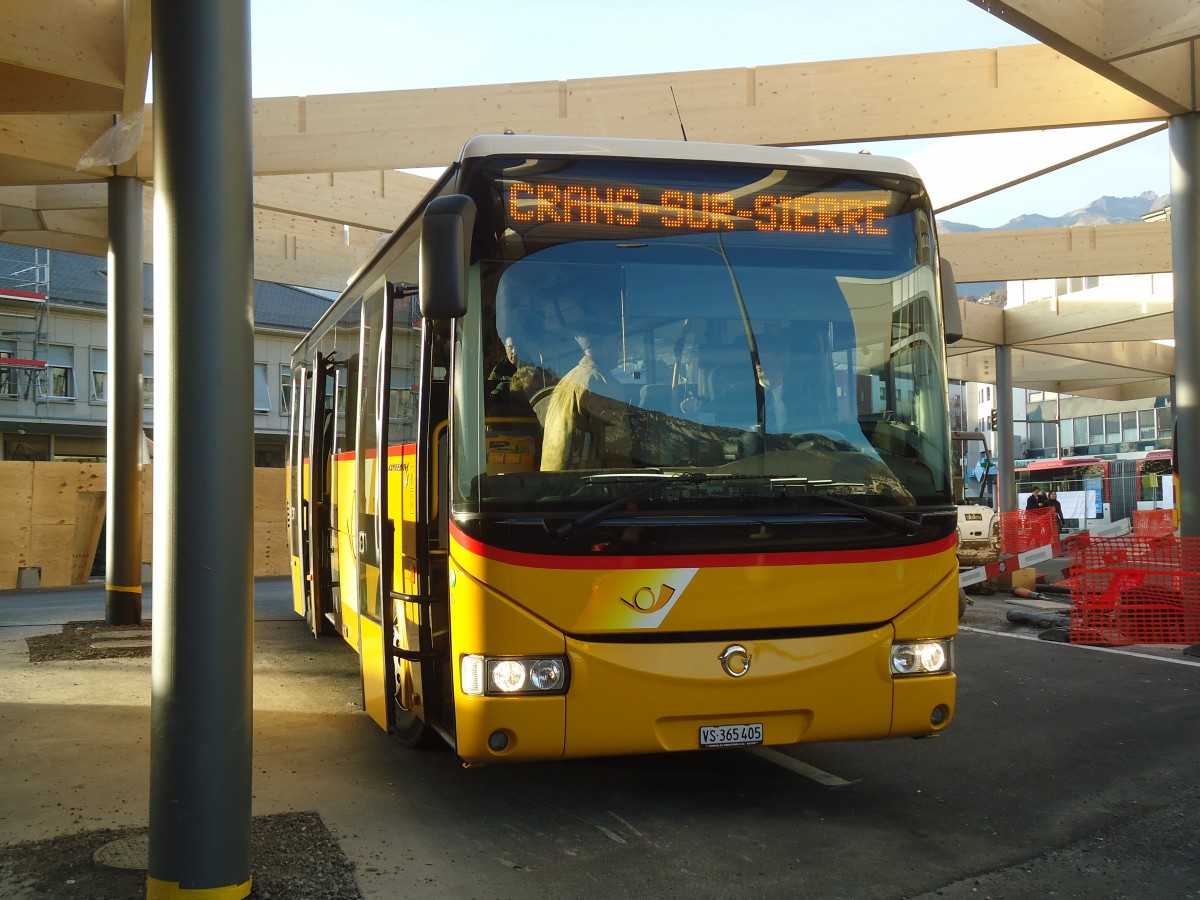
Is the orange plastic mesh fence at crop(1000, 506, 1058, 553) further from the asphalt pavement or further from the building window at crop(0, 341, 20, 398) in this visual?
the building window at crop(0, 341, 20, 398)

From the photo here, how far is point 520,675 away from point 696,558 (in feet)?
3.09

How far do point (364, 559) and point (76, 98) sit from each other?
5.49m

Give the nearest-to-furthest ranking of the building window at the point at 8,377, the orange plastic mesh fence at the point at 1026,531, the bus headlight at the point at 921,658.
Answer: the bus headlight at the point at 921,658, the orange plastic mesh fence at the point at 1026,531, the building window at the point at 8,377

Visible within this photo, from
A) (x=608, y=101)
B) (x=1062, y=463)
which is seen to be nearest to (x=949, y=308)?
(x=608, y=101)

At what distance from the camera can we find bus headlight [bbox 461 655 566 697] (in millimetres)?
4902

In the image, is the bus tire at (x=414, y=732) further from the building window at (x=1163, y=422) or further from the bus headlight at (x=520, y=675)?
the building window at (x=1163, y=422)

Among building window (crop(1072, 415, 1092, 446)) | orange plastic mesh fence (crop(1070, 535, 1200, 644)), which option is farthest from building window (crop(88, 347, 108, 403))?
building window (crop(1072, 415, 1092, 446))

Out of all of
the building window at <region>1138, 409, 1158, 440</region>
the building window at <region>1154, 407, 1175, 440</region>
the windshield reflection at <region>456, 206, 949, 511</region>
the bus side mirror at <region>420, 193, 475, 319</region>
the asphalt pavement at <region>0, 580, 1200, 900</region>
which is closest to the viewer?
the asphalt pavement at <region>0, 580, 1200, 900</region>

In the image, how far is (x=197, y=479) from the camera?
4.22 metres

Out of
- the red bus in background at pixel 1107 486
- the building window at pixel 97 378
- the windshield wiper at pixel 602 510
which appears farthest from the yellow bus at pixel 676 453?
the building window at pixel 97 378

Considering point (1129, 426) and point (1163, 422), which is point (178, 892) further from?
point (1129, 426)

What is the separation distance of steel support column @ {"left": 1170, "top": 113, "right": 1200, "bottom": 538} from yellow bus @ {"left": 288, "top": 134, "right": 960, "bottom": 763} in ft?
23.6

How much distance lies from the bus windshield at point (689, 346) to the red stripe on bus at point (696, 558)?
196 mm

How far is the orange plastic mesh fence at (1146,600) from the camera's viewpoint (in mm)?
11289
